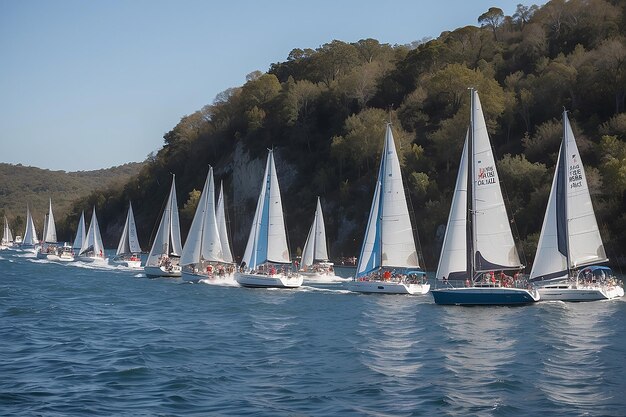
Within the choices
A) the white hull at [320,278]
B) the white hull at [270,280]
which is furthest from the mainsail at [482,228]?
the white hull at [320,278]

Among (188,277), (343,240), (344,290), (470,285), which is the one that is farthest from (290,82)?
(470,285)

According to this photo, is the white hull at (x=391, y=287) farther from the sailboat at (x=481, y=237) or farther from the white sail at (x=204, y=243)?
the white sail at (x=204, y=243)

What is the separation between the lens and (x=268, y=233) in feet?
181

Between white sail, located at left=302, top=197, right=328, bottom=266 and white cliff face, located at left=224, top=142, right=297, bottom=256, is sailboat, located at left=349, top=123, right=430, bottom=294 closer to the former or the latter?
white sail, located at left=302, top=197, right=328, bottom=266

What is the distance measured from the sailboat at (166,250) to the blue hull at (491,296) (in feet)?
101

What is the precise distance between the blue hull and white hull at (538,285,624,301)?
153 centimetres

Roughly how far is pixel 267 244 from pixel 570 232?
69.6ft

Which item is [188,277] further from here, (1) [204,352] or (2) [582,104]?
(2) [582,104]

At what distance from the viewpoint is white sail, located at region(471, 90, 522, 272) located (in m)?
40.7

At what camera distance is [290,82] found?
11862cm

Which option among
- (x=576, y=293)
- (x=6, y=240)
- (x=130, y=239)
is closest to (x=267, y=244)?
(x=576, y=293)

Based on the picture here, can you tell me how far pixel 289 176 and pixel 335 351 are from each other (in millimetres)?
80421

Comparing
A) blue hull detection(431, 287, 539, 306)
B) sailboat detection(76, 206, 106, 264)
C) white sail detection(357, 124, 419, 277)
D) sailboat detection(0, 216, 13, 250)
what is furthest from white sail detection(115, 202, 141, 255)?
sailboat detection(0, 216, 13, 250)

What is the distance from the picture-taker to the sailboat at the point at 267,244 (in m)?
53.2
